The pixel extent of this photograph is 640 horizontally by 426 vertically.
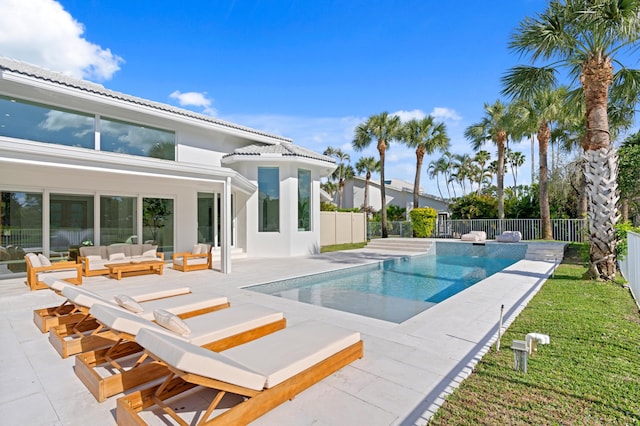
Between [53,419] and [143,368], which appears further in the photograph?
[143,368]

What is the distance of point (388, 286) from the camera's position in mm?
10398

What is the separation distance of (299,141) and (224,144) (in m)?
6.32

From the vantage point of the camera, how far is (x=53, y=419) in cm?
310

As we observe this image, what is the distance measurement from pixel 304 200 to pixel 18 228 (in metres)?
10.4

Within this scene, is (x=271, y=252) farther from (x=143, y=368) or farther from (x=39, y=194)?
(x=143, y=368)

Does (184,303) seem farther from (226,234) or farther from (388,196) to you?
(388,196)

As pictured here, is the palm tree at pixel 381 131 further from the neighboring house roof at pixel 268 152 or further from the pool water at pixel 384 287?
the pool water at pixel 384 287

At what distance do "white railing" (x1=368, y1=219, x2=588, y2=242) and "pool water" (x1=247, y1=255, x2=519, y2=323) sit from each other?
30.8ft

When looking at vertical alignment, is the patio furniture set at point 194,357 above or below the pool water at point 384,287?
above

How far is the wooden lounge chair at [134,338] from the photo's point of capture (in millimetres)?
3426

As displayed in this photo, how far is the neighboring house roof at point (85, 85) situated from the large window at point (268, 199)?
2437mm

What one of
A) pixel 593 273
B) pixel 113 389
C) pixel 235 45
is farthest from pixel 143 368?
pixel 235 45

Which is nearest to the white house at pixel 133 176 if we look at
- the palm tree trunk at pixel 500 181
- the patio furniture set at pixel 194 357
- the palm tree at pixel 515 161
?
the patio furniture set at pixel 194 357

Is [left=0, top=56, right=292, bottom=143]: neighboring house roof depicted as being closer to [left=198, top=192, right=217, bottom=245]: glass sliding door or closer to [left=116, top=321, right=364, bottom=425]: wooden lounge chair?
[left=198, top=192, right=217, bottom=245]: glass sliding door
